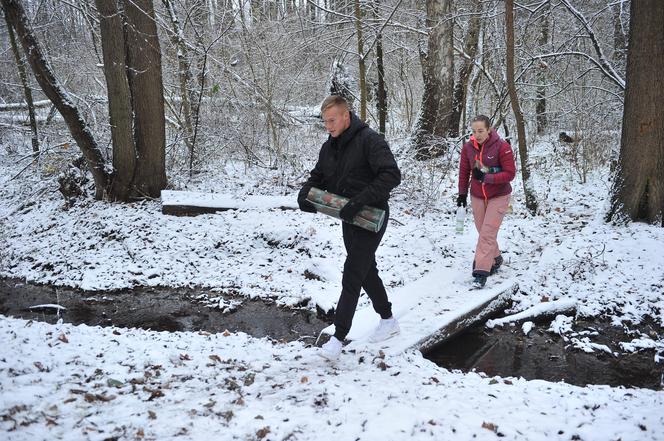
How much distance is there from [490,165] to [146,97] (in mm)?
7432

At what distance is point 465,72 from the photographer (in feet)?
41.5

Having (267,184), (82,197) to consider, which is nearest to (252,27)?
(267,184)

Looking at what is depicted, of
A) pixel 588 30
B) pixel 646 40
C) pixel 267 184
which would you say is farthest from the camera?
pixel 267 184

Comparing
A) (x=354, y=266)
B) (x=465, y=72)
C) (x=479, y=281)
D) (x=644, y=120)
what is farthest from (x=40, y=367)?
(x=465, y=72)

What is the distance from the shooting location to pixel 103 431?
2.93 meters

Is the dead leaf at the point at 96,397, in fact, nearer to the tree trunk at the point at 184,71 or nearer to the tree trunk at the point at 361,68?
the tree trunk at the point at 361,68

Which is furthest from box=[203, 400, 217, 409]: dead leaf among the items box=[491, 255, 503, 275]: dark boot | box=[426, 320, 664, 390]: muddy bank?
box=[491, 255, 503, 275]: dark boot

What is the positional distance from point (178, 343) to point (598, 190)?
9.25 m

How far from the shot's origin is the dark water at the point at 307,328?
456 centimetres

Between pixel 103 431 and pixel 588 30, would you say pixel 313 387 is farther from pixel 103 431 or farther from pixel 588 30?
pixel 588 30

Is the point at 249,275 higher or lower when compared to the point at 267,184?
lower

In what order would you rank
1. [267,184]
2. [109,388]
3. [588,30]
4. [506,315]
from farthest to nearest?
1. [267,184]
2. [588,30]
3. [506,315]
4. [109,388]

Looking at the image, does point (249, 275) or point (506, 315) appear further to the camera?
point (249, 275)

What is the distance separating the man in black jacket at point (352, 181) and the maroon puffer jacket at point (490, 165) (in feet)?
7.63
